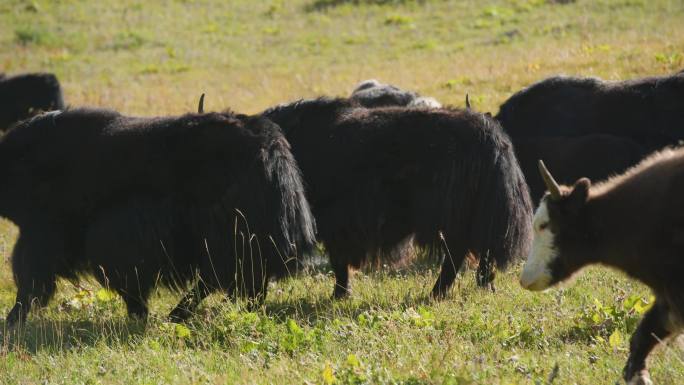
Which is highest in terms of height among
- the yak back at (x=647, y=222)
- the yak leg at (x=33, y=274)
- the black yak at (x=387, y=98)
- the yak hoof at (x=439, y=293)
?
the yak back at (x=647, y=222)

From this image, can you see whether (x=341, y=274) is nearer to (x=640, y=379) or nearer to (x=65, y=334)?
(x=65, y=334)

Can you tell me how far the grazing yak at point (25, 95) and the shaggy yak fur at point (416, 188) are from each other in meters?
11.4

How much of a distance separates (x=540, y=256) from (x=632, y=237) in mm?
722

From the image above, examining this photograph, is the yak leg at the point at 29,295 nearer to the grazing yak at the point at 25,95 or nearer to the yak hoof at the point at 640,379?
the yak hoof at the point at 640,379

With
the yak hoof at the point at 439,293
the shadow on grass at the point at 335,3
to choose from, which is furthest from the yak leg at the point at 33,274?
the shadow on grass at the point at 335,3

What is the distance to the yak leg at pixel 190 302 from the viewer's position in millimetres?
7324

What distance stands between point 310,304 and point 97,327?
1.76 metres

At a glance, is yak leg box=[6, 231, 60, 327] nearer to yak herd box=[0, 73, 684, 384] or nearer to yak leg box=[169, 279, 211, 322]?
yak herd box=[0, 73, 684, 384]

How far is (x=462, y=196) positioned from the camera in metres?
7.65

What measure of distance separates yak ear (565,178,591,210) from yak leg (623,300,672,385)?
711 mm

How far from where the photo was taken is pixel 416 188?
777 centimetres

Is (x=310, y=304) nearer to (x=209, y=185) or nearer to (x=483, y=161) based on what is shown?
(x=209, y=185)

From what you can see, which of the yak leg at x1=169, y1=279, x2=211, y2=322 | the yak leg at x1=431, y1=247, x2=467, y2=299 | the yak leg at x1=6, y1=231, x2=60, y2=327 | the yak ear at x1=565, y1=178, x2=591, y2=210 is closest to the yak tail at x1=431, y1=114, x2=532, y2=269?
the yak leg at x1=431, y1=247, x2=467, y2=299

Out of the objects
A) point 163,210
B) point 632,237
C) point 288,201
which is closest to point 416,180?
point 288,201
